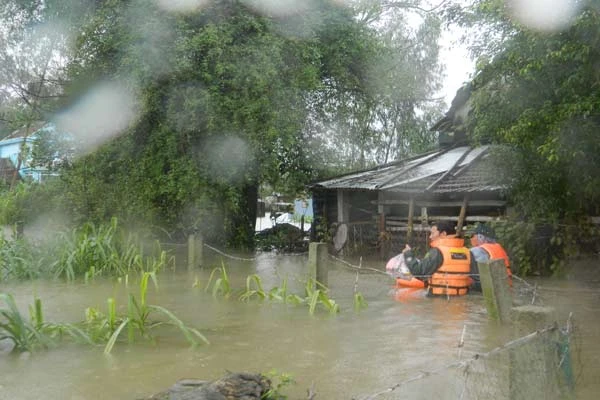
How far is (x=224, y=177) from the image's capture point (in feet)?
52.5

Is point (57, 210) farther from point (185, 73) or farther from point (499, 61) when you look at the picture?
point (499, 61)

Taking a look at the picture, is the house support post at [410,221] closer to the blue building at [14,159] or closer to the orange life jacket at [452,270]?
the orange life jacket at [452,270]

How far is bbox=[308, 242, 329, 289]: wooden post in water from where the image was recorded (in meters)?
9.02

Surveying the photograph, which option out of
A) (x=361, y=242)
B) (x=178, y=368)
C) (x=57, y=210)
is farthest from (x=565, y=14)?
(x=57, y=210)

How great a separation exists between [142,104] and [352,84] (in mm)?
6769

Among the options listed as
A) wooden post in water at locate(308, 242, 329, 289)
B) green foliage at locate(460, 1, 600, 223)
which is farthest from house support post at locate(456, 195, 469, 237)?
wooden post in water at locate(308, 242, 329, 289)

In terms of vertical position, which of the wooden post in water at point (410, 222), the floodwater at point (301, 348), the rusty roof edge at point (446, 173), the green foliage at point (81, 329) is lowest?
the floodwater at point (301, 348)

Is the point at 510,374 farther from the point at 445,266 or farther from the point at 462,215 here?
the point at 462,215

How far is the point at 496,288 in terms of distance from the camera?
645 centimetres

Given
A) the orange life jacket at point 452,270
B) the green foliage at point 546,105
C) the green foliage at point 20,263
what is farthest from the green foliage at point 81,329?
the green foliage at point 546,105

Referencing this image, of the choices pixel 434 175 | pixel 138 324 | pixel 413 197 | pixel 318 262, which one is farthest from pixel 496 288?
pixel 434 175

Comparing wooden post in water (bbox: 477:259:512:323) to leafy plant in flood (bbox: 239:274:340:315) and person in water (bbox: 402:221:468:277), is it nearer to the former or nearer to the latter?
leafy plant in flood (bbox: 239:274:340:315)

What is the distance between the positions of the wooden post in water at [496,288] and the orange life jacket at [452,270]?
9.83 ft

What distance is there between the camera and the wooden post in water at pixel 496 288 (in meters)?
6.31
